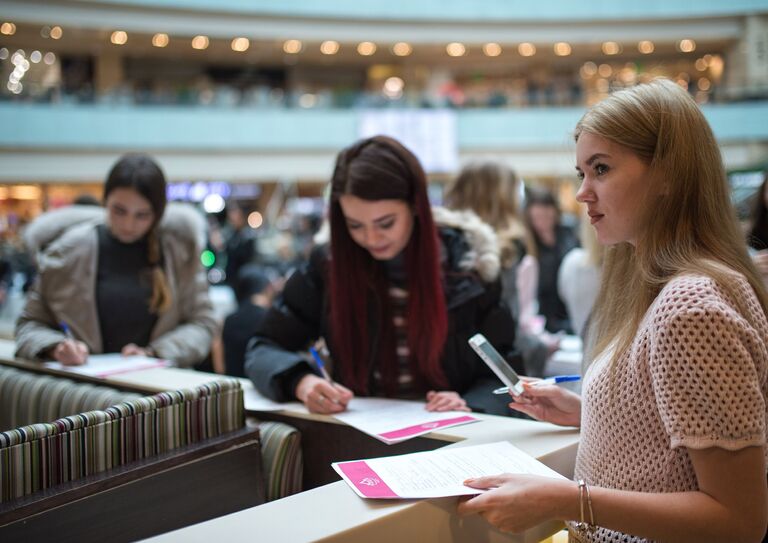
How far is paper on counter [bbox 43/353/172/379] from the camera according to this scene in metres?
2.43

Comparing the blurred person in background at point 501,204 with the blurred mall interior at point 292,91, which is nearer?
the blurred person in background at point 501,204

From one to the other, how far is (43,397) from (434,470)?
160 cm

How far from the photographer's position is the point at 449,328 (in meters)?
2.22

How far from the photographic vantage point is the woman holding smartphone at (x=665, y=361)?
107 cm

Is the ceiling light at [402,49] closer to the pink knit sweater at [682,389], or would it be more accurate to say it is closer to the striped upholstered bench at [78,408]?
the striped upholstered bench at [78,408]

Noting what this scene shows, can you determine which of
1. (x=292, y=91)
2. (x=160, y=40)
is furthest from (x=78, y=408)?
→ (x=292, y=91)

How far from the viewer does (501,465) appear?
54.3 inches

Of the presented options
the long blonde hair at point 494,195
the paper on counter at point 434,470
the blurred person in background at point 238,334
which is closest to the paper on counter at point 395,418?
the paper on counter at point 434,470

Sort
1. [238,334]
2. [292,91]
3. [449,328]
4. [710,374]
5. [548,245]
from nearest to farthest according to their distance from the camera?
[710,374], [449,328], [238,334], [548,245], [292,91]

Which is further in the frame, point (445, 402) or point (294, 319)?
point (294, 319)

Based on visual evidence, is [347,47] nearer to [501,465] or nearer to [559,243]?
[559,243]

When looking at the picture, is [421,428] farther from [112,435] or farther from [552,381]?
[112,435]

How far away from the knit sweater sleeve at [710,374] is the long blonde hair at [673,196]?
111 millimetres

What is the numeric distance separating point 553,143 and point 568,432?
17673 mm
